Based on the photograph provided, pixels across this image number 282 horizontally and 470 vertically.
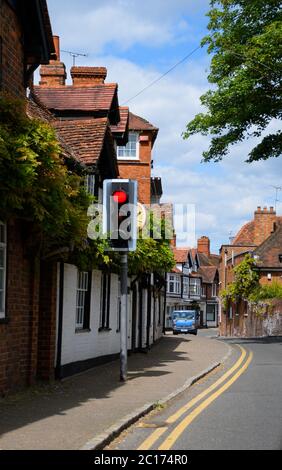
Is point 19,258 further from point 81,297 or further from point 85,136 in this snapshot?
point 85,136

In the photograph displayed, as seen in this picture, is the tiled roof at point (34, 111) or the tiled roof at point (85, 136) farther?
the tiled roof at point (85, 136)

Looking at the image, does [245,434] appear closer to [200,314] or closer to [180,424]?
[180,424]

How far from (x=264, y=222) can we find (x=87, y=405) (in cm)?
5797

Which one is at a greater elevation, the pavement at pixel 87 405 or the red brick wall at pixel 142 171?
the red brick wall at pixel 142 171

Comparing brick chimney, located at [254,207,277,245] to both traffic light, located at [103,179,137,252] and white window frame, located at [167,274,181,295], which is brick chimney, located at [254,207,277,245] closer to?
white window frame, located at [167,274,181,295]

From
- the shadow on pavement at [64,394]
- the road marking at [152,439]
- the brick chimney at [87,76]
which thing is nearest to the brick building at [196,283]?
the brick chimney at [87,76]

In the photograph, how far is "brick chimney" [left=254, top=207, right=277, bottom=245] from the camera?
66.8 meters

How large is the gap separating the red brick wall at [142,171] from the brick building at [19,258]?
20.6 metres

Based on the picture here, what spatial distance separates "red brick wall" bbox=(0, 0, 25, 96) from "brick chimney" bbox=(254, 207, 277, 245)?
5440cm

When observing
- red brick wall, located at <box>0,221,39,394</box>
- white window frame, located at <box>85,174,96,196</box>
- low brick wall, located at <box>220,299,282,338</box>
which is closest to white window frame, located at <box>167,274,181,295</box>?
low brick wall, located at <box>220,299,282,338</box>

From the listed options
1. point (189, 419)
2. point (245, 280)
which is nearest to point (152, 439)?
point (189, 419)

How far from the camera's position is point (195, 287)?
314ft

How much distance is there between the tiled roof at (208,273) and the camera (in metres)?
101

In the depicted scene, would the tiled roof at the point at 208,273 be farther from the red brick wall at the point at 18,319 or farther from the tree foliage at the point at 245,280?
the red brick wall at the point at 18,319
